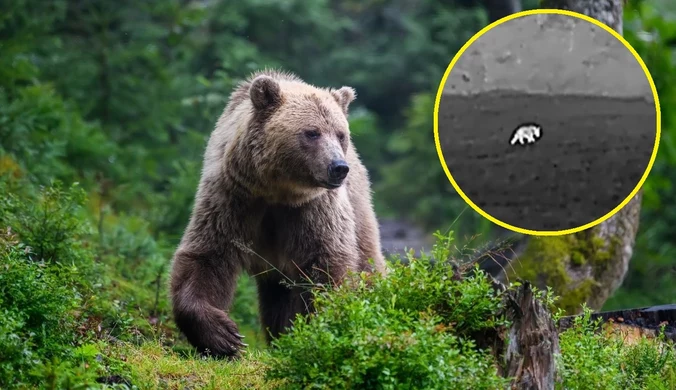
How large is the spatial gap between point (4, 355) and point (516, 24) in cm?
452

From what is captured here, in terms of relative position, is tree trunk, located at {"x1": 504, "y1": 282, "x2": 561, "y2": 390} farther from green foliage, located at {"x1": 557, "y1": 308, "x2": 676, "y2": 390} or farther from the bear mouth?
the bear mouth

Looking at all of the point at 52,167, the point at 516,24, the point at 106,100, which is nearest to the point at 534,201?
the point at 516,24

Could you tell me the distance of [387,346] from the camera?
511 centimetres

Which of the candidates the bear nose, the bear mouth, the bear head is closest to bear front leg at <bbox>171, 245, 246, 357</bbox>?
the bear head

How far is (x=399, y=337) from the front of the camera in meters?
5.12

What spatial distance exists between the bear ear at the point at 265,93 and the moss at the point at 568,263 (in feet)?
10.2

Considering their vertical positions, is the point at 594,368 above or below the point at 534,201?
below

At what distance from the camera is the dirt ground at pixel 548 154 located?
7297 millimetres

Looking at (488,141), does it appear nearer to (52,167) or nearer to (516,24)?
(516,24)

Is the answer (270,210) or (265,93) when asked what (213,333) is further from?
(265,93)

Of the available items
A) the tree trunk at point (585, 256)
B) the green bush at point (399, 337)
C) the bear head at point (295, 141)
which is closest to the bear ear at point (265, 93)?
the bear head at point (295, 141)

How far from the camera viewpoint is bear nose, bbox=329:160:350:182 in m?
7.24

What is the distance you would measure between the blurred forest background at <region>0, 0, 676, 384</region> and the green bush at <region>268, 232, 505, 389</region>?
3.09 feet

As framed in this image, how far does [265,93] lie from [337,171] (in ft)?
3.21
